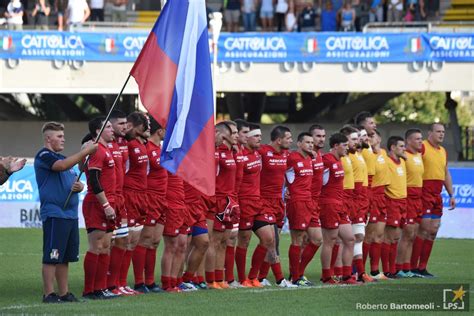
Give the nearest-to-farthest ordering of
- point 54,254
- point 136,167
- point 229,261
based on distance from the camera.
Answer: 1. point 54,254
2. point 136,167
3. point 229,261

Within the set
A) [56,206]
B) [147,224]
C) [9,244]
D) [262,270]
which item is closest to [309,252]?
[262,270]

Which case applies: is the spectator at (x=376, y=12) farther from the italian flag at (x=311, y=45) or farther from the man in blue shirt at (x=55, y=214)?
the man in blue shirt at (x=55, y=214)

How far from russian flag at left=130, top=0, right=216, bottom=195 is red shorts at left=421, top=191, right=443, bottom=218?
6128 mm

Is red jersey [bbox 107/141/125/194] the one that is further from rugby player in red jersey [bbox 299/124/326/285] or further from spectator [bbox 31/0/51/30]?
spectator [bbox 31/0/51/30]

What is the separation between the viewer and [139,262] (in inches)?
539

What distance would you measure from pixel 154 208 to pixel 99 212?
112 centimetres

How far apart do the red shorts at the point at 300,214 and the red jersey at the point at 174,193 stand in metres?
1.63

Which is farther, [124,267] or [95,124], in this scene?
[124,267]

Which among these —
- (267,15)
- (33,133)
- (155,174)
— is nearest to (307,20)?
(267,15)

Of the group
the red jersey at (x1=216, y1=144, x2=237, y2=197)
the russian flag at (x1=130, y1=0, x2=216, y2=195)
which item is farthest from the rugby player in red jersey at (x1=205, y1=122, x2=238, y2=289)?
the russian flag at (x1=130, y1=0, x2=216, y2=195)

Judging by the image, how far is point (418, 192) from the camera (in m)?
17.4

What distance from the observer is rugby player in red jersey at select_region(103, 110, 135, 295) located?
13039 mm

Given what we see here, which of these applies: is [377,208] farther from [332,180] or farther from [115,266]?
[115,266]

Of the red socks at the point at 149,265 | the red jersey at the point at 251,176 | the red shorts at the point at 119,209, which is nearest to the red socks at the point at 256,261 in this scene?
the red jersey at the point at 251,176
